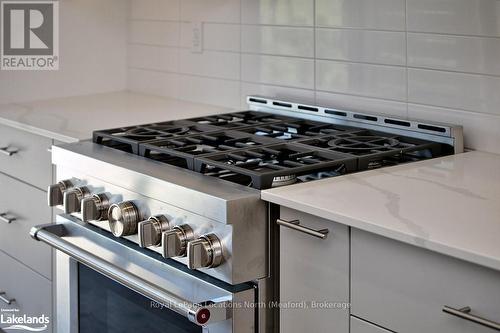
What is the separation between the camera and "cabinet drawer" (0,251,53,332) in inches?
106

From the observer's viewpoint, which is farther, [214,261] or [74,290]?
[74,290]

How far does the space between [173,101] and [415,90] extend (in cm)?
109

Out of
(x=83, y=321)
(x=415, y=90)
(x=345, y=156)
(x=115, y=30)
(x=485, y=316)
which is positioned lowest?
(x=83, y=321)

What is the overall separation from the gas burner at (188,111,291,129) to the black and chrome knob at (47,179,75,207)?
1.43ft

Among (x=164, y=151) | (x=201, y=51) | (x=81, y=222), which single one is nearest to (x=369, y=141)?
(x=164, y=151)

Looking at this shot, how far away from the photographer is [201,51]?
2922 mm

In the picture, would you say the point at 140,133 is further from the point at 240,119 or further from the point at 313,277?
the point at 313,277

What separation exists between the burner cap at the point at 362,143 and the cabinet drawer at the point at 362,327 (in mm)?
492

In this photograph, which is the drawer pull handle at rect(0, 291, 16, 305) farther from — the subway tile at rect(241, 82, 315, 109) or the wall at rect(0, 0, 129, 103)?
the subway tile at rect(241, 82, 315, 109)

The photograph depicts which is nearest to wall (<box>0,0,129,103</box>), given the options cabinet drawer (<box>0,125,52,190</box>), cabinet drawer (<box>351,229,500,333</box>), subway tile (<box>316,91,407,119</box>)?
cabinet drawer (<box>0,125,52,190</box>)

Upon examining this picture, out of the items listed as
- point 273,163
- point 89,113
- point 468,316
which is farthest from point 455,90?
point 89,113

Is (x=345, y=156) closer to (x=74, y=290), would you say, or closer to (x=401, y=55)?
(x=401, y=55)

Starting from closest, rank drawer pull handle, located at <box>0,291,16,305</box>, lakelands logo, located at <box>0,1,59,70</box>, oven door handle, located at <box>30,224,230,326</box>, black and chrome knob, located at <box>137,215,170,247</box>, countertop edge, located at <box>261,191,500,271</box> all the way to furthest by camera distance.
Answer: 1. countertop edge, located at <box>261,191,500,271</box>
2. oven door handle, located at <box>30,224,230,326</box>
3. black and chrome knob, located at <box>137,215,170,247</box>
4. drawer pull handle, located at <box>0,291,16,305</box>
5. lakelands logo, located at <box>0,1,59,70</box>

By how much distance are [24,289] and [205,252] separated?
1320 mm
